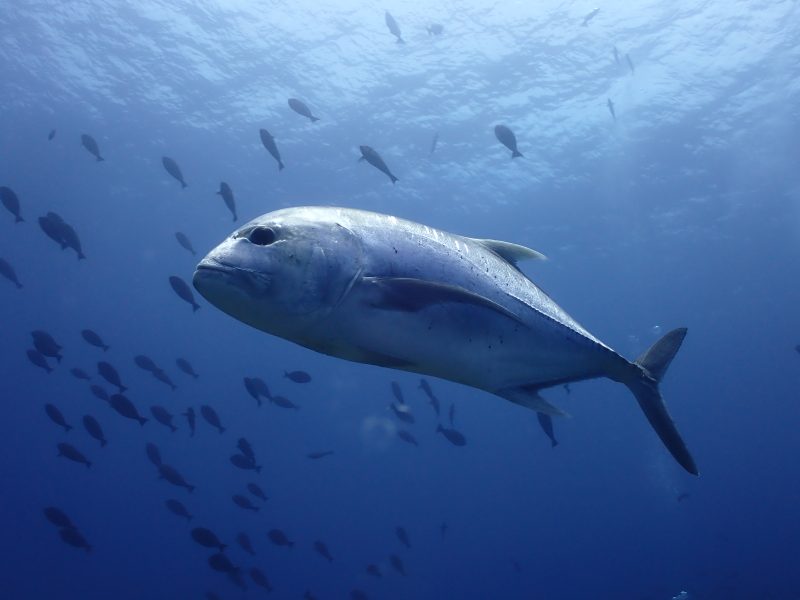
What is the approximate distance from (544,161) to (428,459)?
83468 mm

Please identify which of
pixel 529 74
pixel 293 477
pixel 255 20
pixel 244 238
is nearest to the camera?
pixel 244 238

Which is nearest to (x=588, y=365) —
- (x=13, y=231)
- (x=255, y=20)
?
(x=255, y=20)

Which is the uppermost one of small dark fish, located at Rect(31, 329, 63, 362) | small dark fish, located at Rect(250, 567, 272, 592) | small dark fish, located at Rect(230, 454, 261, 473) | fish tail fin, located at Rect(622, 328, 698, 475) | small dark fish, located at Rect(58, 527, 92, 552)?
fish tail fin, located at Rect(622, 328, 698, 475)

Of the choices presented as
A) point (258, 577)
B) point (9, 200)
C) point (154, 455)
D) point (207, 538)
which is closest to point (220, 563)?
point (207, 538)

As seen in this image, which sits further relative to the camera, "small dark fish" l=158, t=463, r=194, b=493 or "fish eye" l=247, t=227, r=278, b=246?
"small dark fish" l=158, t=463, r=194, b=493

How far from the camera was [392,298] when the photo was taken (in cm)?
198

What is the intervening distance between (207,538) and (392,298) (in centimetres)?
944

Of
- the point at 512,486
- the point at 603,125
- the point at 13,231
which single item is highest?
the point at 603,125

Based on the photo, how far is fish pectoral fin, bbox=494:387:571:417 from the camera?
2.39 metres

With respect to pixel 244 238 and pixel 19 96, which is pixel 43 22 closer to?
pixel 19 96

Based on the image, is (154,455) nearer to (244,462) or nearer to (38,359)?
(244,462)

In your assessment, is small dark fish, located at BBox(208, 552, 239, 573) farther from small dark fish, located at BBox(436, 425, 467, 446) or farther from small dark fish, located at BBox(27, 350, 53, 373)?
small dark fish, located at BBox(27, 350, 53, 373)

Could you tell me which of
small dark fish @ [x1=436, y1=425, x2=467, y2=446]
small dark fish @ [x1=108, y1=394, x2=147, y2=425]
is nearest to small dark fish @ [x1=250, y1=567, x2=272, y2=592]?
small dark fish @ [x1=108, y1=394, x2=147, y2=425]

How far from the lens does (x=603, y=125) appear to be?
82.5ft
